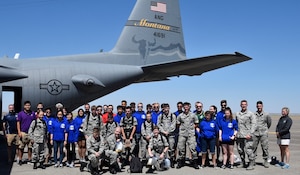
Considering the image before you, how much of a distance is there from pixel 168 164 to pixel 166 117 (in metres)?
1.33

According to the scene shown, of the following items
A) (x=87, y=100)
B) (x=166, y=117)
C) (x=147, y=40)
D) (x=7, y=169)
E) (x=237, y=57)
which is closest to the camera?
(x=7, y=169)

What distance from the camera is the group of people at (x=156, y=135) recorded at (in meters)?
8.59

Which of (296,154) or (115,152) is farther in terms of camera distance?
(296,154)

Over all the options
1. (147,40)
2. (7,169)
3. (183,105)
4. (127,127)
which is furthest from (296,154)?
(7,169)

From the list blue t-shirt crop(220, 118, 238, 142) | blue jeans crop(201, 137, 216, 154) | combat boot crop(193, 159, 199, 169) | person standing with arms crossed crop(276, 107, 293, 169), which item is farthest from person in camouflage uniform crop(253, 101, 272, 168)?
combat boot crop(193, 159, 199, 169)

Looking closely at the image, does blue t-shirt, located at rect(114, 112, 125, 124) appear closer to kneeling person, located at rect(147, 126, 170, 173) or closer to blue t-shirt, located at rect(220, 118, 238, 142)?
kneeling person, located at rect(147, 126, 170, 173)

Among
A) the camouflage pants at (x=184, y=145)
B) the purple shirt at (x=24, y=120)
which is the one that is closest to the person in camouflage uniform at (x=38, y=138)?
the purple shirt at (x=24, y=120)

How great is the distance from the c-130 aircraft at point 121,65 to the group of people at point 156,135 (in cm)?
196

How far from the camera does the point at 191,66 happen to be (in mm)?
12086

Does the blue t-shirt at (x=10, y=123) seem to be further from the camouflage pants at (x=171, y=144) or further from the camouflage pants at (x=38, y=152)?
the camouflage pants at (x=171, y=144)

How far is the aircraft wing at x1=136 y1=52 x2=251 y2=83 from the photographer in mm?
10875

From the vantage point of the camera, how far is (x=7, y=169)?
832 centimetres

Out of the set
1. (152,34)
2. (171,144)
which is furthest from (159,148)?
(152,34)

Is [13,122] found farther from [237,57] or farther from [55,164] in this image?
[237,57]
